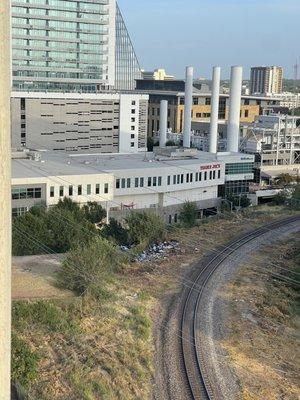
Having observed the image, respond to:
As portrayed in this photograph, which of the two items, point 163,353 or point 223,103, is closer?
point 163,353

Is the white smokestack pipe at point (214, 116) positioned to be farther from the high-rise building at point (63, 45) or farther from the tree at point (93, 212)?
the tree at point (93, 212)

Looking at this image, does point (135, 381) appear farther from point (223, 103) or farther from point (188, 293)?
point (223, 103)

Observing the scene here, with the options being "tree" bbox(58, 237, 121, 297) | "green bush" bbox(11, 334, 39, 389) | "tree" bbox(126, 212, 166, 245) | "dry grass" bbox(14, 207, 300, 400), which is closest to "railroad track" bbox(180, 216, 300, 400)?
"dry grass" bbox(14, 207, 300, 400)

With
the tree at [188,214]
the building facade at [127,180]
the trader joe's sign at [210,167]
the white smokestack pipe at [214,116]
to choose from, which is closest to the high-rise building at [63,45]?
the white smokestack pipe at [214,116]

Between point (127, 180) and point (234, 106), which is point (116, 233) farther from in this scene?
point (234, 106)

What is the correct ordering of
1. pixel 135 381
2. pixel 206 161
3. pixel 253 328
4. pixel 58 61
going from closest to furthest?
pixel 135 381 → pixel 253 328 → pixel 206 161 → pixel 58 61

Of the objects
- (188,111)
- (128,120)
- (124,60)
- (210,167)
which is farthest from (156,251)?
(124,60)

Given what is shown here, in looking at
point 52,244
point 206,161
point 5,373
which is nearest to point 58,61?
point 206,161
